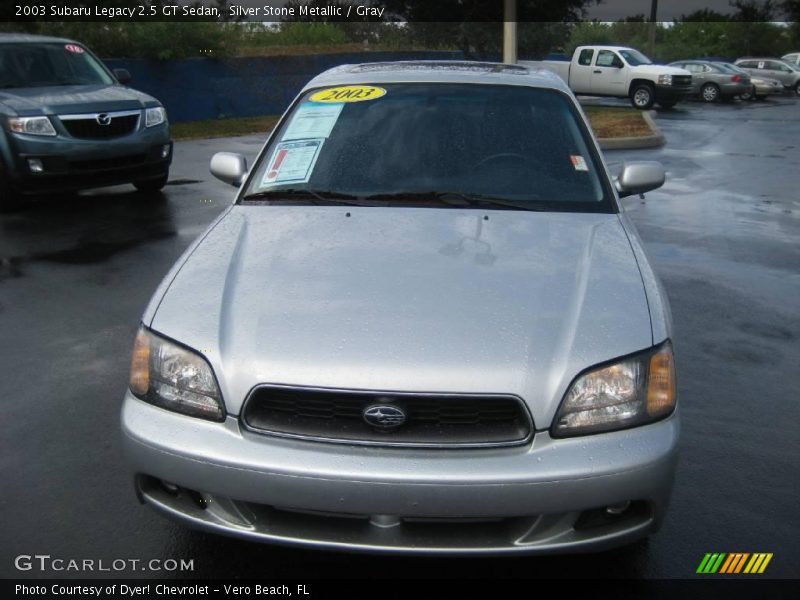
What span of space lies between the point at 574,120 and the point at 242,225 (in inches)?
66.0

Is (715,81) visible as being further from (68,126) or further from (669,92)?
(68,126)

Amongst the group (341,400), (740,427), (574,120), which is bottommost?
(740,427)

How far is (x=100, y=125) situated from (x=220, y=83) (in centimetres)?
1466

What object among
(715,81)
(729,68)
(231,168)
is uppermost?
(231,168)

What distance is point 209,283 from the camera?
3051 mm

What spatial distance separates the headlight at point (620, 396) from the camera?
2.58m

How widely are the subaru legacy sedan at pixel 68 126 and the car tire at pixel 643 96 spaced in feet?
65.4

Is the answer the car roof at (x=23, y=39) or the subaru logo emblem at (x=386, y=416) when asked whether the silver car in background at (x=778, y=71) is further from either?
the subaru logo emblem at (x=386, y=416)

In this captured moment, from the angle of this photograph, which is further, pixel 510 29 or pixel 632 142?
pixel 510 29

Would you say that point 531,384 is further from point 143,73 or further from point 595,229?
point 143,73

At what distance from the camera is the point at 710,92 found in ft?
104

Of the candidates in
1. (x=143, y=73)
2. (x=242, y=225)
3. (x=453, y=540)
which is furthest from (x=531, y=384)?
(x=143, y=73)

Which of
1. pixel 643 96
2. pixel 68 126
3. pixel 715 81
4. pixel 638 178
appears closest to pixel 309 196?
pixel 638 178

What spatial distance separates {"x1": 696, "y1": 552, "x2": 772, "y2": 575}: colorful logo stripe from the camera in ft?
9.91
